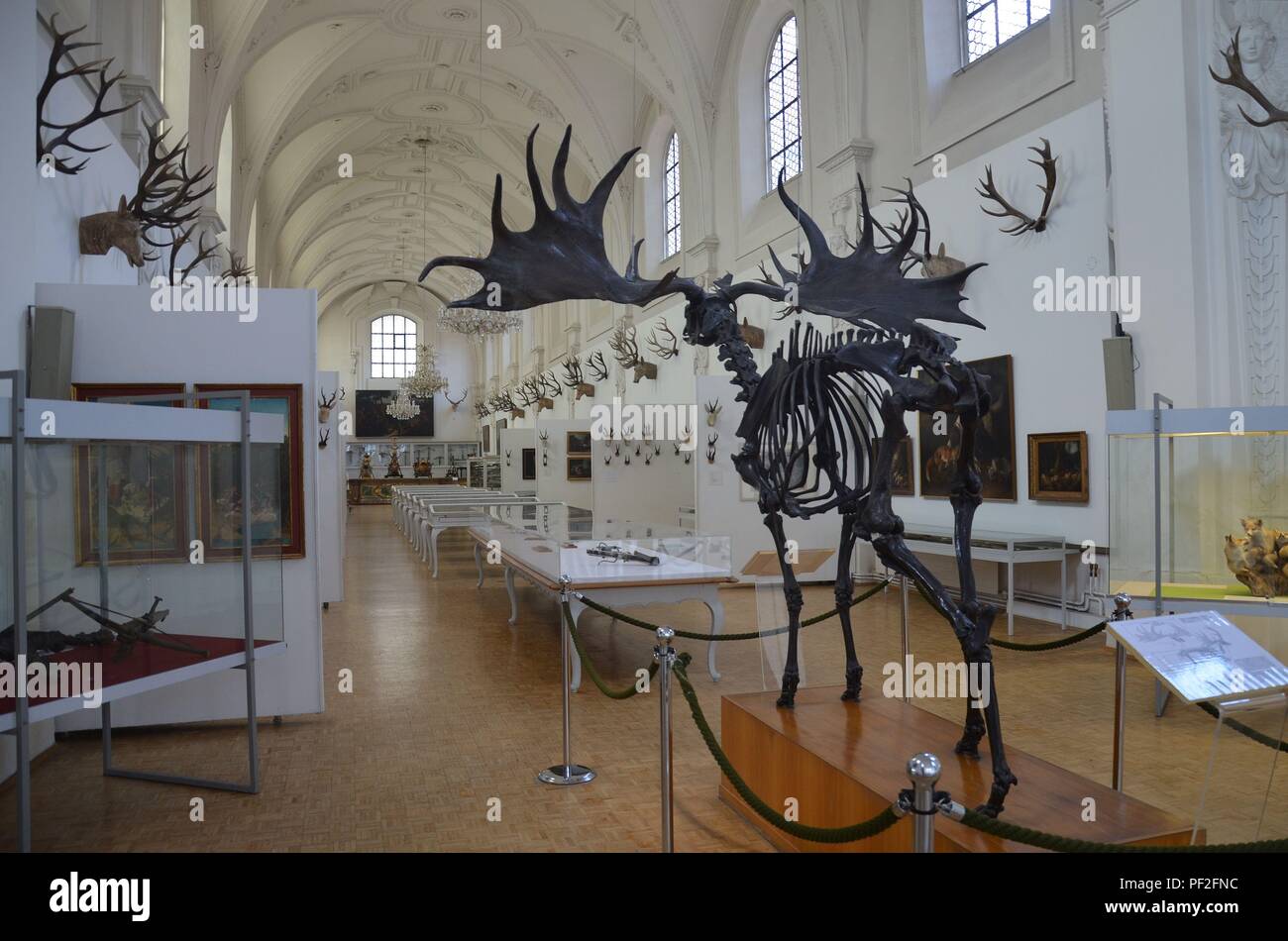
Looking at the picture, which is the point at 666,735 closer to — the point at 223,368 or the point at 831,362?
the point at 831,362

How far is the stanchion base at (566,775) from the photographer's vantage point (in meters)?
4.95

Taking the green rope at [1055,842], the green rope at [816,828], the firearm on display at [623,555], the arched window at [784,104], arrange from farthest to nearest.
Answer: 1. the arched window at [784,104]
2. the firearm on display at [623,555]
3. the green rope at [816,828]
4. the green rope at [1055,842]

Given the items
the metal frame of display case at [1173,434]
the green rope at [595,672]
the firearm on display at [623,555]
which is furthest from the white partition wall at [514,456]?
the metal frame of display case at [1173,434]

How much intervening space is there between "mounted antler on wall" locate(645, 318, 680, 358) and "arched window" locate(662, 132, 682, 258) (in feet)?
5.84

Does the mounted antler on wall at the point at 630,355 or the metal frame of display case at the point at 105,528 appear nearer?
the metal frame of display case at the point at 105,528

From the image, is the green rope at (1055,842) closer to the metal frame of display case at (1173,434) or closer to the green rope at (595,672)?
the green rope at (595,672)

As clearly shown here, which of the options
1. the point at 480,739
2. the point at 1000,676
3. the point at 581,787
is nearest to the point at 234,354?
the point at 480,739

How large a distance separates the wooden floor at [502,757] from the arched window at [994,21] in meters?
6.51

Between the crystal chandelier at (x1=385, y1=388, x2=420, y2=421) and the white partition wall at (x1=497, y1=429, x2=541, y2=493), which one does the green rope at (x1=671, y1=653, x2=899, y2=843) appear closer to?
the white partition wall at (x1=497, y1=429, x2=541, y2=493)

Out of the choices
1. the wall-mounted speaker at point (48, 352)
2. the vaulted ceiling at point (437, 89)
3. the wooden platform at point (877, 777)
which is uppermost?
the vaulted ceiling at point (437, 89)

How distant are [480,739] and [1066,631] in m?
6.01

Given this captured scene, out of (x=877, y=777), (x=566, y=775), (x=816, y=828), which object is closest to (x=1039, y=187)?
(x=877, y=777)

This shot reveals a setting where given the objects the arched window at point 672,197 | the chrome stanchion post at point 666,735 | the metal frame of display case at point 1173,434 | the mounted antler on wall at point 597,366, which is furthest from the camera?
the mounted antler on wall at point 597,366
